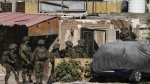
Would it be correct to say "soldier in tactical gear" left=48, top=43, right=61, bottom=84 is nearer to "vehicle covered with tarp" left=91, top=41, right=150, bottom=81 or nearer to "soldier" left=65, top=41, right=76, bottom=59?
"soldier" left=65, top=41, right=76, bottom=59

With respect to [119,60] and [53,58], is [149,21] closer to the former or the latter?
[119,60]

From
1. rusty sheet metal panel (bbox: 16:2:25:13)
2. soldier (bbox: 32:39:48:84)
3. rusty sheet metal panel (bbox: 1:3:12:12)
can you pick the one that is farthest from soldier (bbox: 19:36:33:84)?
rusty sheet metal panel (bbox: 1:3:12:12)

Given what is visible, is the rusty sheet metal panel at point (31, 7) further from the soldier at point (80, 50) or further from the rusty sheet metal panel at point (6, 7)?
the soldier at point (80, 50)

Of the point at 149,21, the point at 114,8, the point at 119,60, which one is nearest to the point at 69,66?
the point at 119,60

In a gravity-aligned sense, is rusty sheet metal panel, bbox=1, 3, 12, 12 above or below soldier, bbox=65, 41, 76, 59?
above

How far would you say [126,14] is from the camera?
70.7 ft

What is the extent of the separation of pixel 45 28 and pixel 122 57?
432 cm

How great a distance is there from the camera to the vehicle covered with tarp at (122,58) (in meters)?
14.7

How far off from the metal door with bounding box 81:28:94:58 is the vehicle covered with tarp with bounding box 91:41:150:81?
3380mm

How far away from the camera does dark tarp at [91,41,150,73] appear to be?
48.2ft

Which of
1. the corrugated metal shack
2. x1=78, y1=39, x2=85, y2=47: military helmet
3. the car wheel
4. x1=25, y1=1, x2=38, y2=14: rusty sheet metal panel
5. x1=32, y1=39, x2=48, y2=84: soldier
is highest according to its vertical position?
x1=25, y1=1, x2=38, y2=14: rusty sheet metal panel

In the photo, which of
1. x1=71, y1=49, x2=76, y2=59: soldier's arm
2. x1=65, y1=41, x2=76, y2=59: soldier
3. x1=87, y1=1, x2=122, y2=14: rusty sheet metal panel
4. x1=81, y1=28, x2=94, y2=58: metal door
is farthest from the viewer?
x1=87, y1=1, x2=122, y2=14: rusty sheet metal panel

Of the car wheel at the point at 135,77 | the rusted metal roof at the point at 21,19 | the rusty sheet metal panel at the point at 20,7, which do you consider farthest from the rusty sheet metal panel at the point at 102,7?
the car wheel at the point at 135,77

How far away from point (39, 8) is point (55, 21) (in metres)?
4.30
